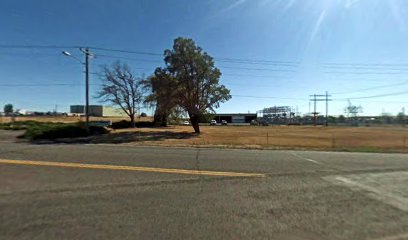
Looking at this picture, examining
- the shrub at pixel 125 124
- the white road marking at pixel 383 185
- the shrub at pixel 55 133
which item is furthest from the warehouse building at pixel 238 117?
the white road marking at pixel 383 185

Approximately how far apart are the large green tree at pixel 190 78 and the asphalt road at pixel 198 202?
93.0ft

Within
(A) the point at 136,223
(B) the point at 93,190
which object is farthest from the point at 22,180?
(A) the point at 136,223

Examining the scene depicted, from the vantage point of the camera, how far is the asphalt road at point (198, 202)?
Answer: 424 centimetres

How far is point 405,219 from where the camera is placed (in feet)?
15.8

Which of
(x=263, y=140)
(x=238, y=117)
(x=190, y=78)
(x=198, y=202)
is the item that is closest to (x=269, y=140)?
(x=263, y=140)

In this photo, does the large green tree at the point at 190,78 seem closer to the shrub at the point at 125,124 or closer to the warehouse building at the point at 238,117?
the shrub at the point at 125,124

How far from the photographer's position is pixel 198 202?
5.64 meters

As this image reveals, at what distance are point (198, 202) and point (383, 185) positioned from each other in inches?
179

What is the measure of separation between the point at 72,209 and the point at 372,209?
489 cm

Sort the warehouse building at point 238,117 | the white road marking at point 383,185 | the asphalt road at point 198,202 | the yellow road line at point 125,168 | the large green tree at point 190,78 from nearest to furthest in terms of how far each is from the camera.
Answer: the asphalt road at point 198,202, the white road marking at point 383,185, the yellow road line at point 125,168, the large green tree at point 190,78, the warehouse building at point 238,117

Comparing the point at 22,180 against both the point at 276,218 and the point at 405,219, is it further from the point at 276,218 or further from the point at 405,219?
the point at 405,219

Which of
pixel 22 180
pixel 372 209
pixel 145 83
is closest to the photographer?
pixel 372 209

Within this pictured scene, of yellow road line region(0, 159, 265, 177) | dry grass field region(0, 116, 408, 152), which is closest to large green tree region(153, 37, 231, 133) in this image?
dry grass field region(0, 116, 408, 152)

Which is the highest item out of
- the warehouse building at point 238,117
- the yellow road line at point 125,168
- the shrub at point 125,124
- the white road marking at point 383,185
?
the warehouse building at point 238,117
